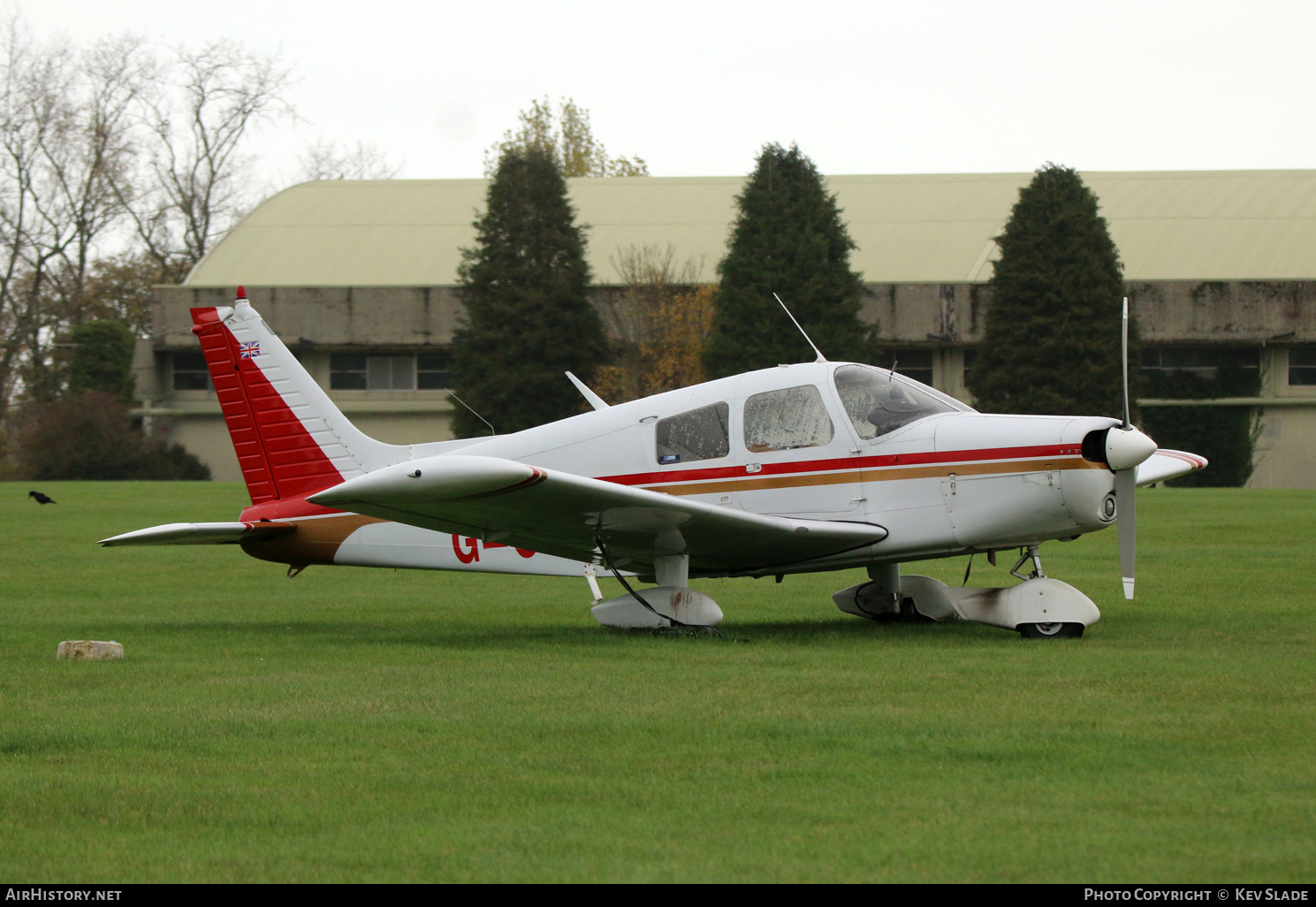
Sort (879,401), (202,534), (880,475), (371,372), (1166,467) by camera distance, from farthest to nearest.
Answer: (371,372), (1166,467), (202,534), (879,401), (880,475)

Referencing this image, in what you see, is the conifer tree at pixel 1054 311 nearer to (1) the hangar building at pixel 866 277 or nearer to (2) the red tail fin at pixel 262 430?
(1) the hangar building at pixel 866 277

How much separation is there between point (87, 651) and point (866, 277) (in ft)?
149

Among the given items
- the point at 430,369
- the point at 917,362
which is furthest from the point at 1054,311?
the point at 430,369

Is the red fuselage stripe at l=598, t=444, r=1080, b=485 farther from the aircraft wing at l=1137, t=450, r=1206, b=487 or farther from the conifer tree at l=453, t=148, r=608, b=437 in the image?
the conifer tree at l=453, t=148, r=608, b=437

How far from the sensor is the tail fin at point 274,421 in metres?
12.7

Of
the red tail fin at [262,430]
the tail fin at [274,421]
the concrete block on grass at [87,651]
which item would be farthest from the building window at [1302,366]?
the concrete block on grass at [87,651]

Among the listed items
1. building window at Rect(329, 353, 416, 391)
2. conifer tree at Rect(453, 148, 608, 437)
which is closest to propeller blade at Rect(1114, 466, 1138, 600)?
conifer tree at Rect(453, 148, 608, 437)

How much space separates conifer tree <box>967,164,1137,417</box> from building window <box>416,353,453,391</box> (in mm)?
19814

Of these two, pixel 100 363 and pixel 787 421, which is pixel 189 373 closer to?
pixel 100 363

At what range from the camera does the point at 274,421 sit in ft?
41.6
